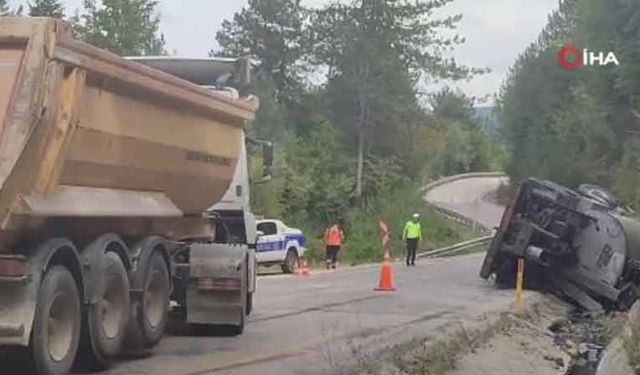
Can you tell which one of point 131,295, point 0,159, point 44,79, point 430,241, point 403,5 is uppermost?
point 403,5

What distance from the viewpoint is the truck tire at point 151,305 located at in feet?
37.5

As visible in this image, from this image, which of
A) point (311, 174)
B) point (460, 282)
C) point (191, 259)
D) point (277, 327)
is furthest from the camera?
point (311, 174)

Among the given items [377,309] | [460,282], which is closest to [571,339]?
[377,309]

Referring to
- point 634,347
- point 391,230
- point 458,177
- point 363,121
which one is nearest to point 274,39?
point 363,121

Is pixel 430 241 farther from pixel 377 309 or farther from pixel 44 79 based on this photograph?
pixel 44 79

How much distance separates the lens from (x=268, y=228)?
32.4m

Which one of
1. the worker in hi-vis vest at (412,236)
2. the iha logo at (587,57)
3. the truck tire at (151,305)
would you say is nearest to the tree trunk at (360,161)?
the iha logo at (587,57)

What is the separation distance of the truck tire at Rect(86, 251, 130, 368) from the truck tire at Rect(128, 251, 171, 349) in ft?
1.16

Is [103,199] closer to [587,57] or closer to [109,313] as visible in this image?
[109,313]

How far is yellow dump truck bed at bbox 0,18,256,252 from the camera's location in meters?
8.59

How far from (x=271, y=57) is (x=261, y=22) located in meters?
3.74

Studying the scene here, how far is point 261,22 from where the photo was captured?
265 ft

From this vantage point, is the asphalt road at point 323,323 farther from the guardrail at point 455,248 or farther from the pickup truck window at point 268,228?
the guardrail at point 455,248

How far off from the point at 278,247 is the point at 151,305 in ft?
66.2
